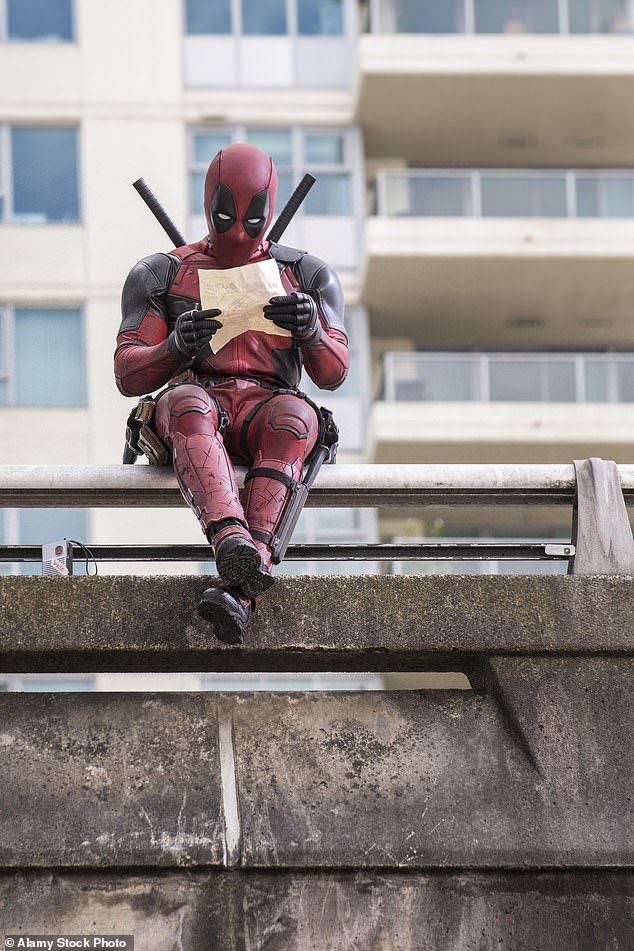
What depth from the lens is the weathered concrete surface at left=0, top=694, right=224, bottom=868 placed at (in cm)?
438

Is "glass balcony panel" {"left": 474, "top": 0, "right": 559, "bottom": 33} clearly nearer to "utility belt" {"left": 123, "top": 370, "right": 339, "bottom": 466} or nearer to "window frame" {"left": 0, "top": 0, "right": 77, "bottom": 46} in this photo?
"window frame" {"left": 0, "top": 0, "right": 77, "bottom": 46}

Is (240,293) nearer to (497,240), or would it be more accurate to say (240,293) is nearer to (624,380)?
(624,380)

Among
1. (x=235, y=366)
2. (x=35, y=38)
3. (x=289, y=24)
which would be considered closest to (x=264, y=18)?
(x=289, y=24)

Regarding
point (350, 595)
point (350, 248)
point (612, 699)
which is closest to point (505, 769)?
point (612, 699)

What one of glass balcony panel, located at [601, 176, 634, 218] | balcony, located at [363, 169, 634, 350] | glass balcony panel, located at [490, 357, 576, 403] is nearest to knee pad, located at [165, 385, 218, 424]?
glass balcony panel, located at [490, 357, 576, 403]

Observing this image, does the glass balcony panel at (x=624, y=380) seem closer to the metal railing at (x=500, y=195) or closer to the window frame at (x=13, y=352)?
the metal railing at (x=500, y=195)

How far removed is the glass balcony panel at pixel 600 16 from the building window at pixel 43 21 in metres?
7.42

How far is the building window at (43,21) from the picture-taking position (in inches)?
876

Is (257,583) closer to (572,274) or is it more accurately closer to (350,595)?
(350,595)

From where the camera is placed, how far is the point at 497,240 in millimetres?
21609

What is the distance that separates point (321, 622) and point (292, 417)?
0.78 meters

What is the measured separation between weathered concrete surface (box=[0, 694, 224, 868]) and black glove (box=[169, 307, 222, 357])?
1.17 m

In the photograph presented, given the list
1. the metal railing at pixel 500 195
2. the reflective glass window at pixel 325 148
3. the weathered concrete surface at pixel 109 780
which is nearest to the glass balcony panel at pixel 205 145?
the reflective glass window at pixel 325 148

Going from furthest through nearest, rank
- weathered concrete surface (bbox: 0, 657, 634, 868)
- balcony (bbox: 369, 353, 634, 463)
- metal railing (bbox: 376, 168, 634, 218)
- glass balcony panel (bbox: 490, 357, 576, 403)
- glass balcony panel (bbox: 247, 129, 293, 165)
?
glass balcony panel (bbox: 247, 129, 293, 165)
metal railing (bbox: 376, 168, 634, 218)
glass balcony panel (bbox: 490, 357, 576, 403)
balcony (bbox: 369, 353, 634, 463)
weathered concrete surface (bbox: 0, 657, 634, 868)
